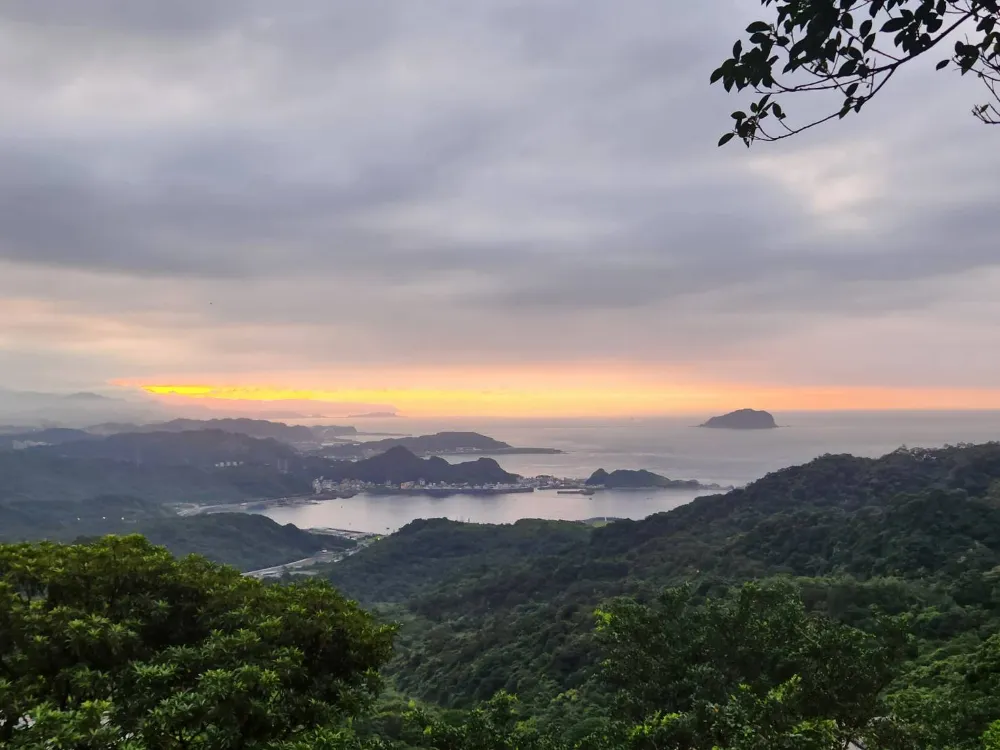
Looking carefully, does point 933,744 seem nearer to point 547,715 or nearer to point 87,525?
point 547,715

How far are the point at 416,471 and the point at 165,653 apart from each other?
12532cm

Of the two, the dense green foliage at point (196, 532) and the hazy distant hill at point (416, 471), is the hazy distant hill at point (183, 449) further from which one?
the dense green foliage at point (196, 532)

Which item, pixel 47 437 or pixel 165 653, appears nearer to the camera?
pixel 165 653

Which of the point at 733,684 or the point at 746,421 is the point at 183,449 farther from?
the point at 733,684

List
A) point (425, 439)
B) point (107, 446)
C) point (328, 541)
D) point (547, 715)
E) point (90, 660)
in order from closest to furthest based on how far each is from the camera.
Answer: point (90, 660) → point (547, 715) → point (328, 541) → point (107, 446) → point (425, 439)

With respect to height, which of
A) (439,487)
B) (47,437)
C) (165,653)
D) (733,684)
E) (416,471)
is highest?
(165,653)

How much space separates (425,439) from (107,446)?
7693 cm

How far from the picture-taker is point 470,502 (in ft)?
357

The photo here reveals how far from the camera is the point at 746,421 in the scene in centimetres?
18000

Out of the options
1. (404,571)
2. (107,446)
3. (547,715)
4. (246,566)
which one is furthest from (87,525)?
(547,715)

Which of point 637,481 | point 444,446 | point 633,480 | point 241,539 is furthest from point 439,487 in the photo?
point 241,539

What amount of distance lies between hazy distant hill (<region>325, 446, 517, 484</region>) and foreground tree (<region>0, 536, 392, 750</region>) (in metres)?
117

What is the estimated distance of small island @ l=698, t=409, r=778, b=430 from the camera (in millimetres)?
177250

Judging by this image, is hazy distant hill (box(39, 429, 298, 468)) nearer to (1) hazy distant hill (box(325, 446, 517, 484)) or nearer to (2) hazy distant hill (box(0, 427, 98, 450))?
(2) hazy distant hill (box(0, 427, 98, 450))
